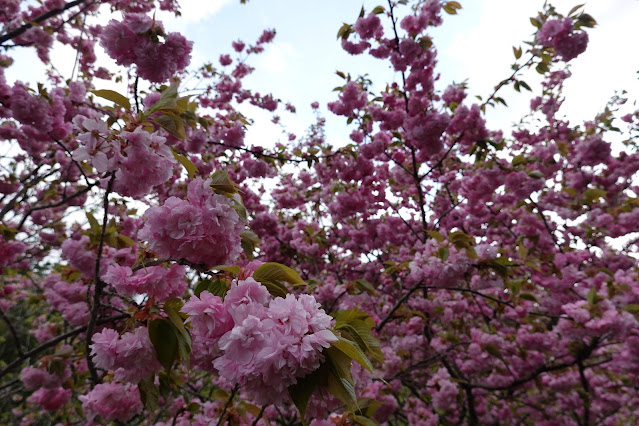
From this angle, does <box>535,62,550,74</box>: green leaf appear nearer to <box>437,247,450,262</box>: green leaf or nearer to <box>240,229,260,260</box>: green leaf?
<box>437,247,450,262</box>: green leaf

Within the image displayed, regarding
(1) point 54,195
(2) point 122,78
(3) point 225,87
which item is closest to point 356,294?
(1) point 54,195

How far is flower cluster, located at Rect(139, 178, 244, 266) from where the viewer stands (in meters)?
0.96

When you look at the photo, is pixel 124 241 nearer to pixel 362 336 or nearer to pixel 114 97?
pixel 114 97

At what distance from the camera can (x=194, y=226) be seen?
957 mm

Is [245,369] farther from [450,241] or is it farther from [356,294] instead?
[356,294]

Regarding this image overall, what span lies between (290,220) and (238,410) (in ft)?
12.5

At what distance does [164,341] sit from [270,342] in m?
0.43

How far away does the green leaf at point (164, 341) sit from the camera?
0.94 m

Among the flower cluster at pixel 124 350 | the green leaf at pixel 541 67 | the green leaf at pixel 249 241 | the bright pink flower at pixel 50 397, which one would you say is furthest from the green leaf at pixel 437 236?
the bright pink flower at pixel 50 397

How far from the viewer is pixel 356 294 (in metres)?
3.98

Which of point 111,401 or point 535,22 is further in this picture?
point 535,22

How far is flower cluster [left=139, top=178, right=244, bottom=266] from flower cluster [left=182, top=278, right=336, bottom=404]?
0.25 metres

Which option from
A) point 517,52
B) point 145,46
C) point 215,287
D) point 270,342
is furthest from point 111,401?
point 517,52

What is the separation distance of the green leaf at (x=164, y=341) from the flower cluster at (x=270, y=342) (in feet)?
0.75
